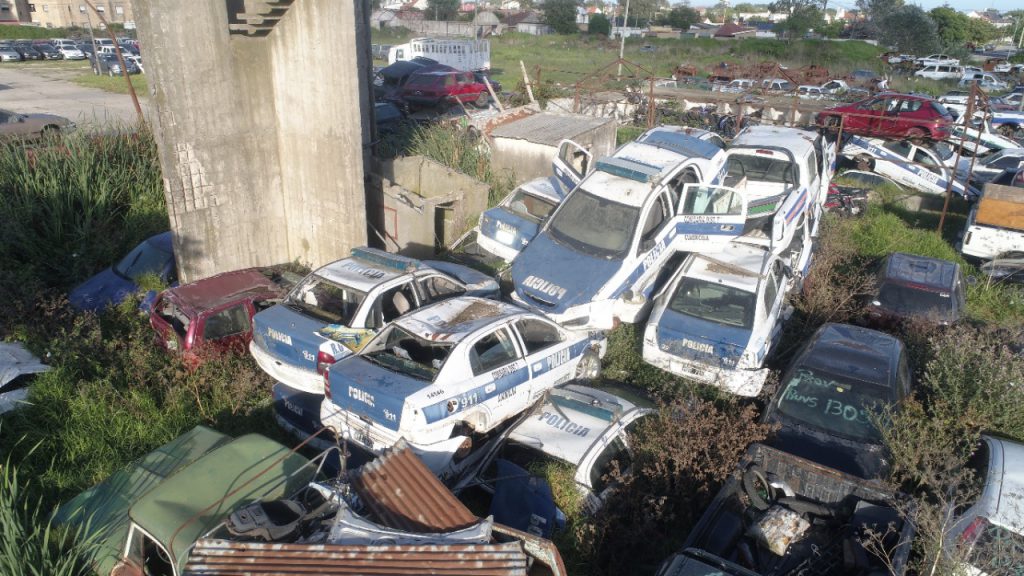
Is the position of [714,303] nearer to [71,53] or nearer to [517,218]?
[517,218]

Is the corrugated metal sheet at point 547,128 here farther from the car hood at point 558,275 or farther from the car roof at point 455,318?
the car roof at point 455,318

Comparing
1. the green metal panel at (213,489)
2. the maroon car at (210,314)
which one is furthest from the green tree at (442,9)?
the green metal panel at (213,489)

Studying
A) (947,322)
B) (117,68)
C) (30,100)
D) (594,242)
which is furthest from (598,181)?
(117,68)

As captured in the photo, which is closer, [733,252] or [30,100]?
[733,252]

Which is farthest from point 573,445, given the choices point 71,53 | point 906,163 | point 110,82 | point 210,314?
point 71,53

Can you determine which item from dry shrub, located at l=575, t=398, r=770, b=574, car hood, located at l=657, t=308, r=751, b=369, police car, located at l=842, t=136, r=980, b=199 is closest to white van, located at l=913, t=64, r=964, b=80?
police car, located at l=842, t=136, r=980, b=199

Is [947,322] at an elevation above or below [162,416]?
above

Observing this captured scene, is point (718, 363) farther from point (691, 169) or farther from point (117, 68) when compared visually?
point (117, 68)
